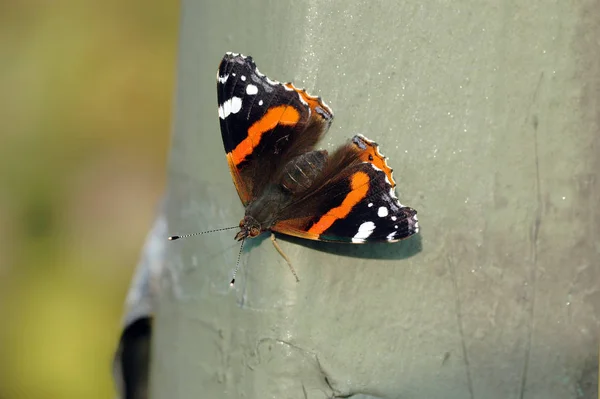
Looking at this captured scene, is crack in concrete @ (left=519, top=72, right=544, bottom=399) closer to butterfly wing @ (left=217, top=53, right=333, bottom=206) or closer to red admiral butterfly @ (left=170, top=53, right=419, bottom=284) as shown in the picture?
red admiral butterfly @ (left=170, top=53, right=419, bottom=284)

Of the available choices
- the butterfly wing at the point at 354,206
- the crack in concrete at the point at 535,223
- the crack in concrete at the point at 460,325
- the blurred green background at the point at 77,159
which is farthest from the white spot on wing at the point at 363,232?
the blurred green background at the point at 77,159

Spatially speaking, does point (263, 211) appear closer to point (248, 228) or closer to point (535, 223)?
point (248, 228)

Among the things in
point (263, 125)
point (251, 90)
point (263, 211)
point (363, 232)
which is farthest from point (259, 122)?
point (363, 232)

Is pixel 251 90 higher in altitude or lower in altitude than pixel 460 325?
higher

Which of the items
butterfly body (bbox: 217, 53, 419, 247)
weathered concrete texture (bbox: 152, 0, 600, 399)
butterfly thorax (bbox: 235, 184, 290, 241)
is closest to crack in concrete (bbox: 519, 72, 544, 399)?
weathered concrete texture (bbox: 152, 0, 600, 399)

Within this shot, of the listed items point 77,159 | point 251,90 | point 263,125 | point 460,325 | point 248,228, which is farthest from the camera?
point 77,159

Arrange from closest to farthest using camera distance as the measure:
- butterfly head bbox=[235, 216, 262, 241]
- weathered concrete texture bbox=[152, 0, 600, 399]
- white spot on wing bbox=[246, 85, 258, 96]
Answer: weathered concrete texture bbox=[152, 0, 600, 399] → butterfly head bbox=[235, 216, 262, 241] → white spot on wing bbox=[246, 85, 258, 96]

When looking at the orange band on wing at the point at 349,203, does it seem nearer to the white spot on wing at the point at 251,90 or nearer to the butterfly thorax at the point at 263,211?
the butterfly thorax at the point at 263,211
